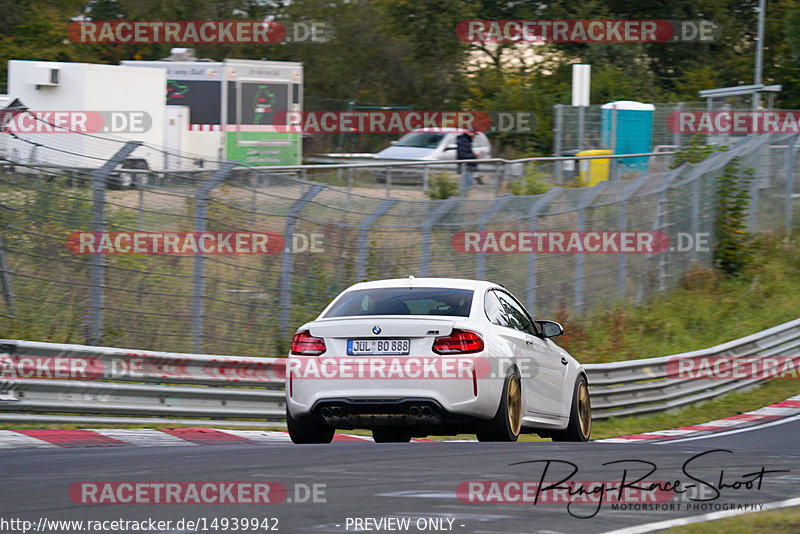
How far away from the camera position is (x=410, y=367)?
→ 8867 millimetres

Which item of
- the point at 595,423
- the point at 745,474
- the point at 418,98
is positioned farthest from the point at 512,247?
the point at 418,98

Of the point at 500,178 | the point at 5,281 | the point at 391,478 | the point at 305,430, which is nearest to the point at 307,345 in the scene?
the point at 305,430

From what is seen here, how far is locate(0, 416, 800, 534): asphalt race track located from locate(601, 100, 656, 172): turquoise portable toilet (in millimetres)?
25625

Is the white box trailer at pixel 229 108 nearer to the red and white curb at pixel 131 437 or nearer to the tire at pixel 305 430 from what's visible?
the red and white curb at pixel 131 437

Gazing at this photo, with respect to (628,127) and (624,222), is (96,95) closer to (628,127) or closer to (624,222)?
(624,222)

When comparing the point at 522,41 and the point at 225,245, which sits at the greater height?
the point at 522,41

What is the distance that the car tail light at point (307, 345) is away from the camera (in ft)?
29.9

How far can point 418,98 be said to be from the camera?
2165 inches

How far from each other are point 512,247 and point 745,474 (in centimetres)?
1047

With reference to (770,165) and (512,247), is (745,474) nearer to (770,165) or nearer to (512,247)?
(512,247)

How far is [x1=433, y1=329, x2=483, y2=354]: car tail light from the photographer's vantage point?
8875mm

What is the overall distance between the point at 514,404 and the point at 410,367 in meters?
1.10

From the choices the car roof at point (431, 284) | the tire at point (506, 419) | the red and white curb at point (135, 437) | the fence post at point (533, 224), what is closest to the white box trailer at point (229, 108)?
the fence post at point (533, 224)

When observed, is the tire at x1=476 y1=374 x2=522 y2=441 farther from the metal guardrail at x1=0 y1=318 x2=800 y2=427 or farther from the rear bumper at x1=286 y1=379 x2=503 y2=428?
the metal guardrail at x1=0 y1=318 x2=800 y2=427
